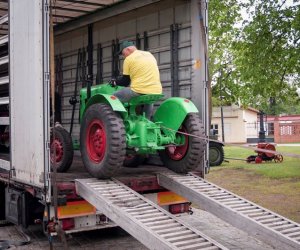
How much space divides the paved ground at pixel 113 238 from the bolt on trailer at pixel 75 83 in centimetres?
61

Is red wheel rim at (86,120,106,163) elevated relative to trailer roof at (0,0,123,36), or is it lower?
lower

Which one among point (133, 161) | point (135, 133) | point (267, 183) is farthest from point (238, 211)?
point (267, 183)

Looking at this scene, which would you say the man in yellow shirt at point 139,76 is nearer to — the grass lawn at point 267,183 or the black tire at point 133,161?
the black tire at point 133,161

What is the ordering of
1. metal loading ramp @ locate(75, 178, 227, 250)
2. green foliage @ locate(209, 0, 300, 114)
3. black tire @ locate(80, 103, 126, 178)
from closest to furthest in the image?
metal loading ramp @ locate(75, 178, 227, 250)
black tire @ locate(80, 103, 126, 178)
green foliage @ locate(209, 0, 300, 114)

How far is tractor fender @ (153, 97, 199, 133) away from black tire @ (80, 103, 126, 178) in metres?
0.88

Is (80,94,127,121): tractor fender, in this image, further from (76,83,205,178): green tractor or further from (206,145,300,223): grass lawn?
(206,145,300,223): grass lawn

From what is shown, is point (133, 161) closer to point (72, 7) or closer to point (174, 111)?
point (174, 111)

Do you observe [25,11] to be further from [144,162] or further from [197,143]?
[144,162]

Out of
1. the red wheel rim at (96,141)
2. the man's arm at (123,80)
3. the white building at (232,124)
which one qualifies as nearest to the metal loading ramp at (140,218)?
the red wheel rim at (96,141)

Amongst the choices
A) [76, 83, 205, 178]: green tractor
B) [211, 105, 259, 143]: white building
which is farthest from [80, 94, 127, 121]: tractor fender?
[211, 105, 259, 143]: white building

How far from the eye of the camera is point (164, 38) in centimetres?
786

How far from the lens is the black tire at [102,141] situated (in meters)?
5.94

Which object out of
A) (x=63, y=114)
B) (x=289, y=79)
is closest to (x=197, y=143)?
(x=63, y=114)

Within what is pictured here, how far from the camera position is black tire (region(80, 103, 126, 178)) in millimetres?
5938
